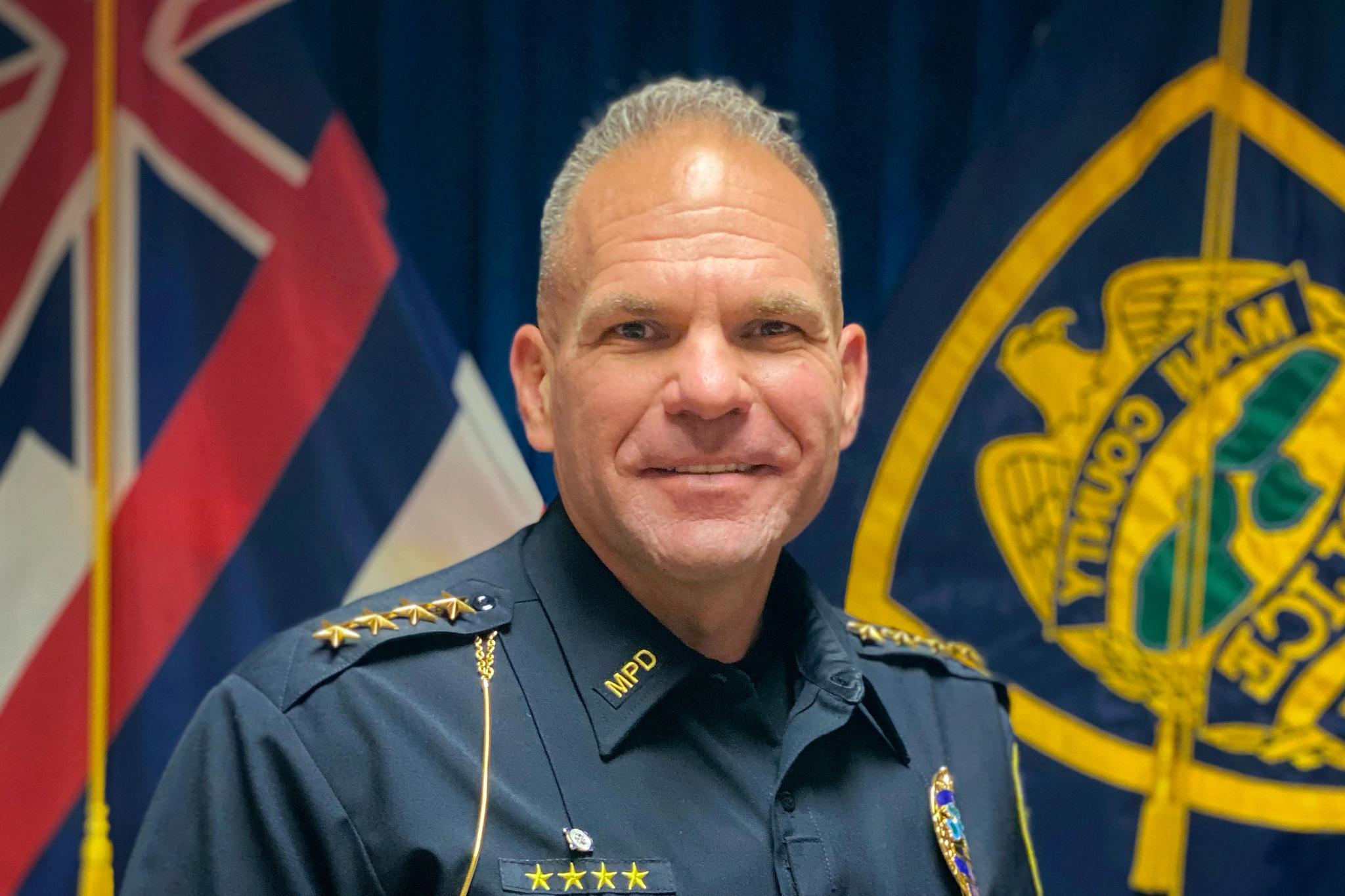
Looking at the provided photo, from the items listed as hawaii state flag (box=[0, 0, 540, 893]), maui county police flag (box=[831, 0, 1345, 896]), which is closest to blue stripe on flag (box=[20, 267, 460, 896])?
hawaii state flag (box=[0, 0, 540, 893])

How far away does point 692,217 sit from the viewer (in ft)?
3.24

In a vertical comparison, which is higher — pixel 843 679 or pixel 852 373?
pixel 852 373

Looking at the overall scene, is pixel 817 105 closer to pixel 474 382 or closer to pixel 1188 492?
pixel 474 382

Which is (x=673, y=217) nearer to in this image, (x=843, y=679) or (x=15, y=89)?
(x=843, y=679)

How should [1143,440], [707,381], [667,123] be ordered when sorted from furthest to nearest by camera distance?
1. [1143,440]
2. [667,123]
3. [707,381]

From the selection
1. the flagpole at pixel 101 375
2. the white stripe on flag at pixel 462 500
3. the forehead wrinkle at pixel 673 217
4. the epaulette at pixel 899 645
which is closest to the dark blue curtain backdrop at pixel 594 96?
the white stripe on flag at pixel 462 500

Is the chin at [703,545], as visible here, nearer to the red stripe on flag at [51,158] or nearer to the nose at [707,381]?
the nose at [707,381]

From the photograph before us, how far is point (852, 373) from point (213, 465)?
93cm

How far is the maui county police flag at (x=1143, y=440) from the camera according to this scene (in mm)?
1783

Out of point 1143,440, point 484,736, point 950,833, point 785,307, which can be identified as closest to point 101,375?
point 484,736

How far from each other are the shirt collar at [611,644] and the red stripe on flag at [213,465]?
68 cm

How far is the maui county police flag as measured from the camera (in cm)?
178

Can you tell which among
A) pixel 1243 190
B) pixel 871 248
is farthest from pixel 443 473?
pixel 1243 190

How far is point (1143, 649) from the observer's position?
1791 mm
